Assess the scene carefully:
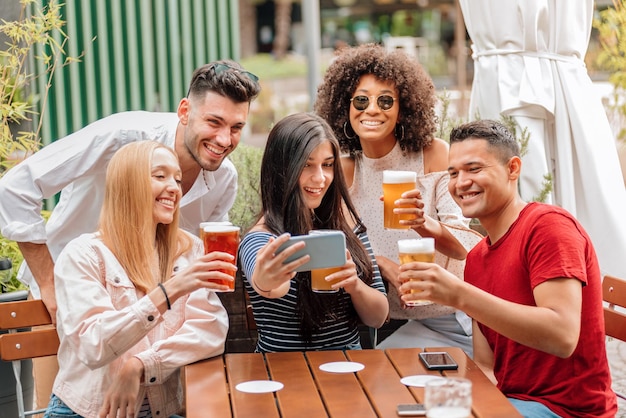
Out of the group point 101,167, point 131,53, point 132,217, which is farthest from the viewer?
point 131,53

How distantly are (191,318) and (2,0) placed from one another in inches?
122

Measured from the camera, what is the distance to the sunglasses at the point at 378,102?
3891 millimetres

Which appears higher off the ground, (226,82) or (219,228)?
(226,82)

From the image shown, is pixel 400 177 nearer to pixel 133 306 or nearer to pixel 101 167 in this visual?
pixel 133 306

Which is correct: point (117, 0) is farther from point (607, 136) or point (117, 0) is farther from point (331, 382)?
point (331, 382)

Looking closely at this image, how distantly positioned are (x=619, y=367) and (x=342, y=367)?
3107 mm

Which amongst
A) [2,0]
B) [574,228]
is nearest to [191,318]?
[574,228]

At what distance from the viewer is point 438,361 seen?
9.35ft

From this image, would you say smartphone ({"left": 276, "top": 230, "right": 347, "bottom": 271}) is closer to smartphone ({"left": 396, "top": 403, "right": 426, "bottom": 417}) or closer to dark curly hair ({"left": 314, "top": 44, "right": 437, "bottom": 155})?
smartphone ({"left": 396, "top": 403, "right": 426, "bottom": 417})

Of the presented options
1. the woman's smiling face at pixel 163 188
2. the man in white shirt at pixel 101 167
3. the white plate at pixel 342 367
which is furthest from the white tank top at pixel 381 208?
the woman's smiling face at pixel 163 188

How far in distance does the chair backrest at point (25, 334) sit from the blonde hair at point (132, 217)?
513 mm

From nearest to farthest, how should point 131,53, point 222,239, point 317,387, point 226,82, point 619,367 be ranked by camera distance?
point 317,387 < point 222,239 < point 226,82 < point 619,367 < point 131,53

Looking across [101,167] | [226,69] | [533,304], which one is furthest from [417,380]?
[101,167]

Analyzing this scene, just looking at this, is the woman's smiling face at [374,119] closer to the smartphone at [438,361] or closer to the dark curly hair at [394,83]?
the dark curly hair at [394,83]
